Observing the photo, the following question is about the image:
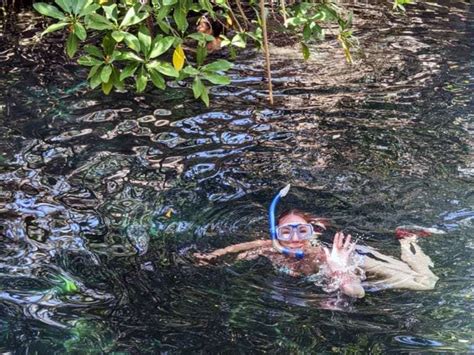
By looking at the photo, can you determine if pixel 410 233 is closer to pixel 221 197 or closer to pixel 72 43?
pixel 221 197

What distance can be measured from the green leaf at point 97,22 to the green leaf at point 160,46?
20 cm

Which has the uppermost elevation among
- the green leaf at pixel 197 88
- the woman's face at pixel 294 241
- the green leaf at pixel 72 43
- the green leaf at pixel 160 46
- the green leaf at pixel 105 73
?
the green leaf at pixel 72 43

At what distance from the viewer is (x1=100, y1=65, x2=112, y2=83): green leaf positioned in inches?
111

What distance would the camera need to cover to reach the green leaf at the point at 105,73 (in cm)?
281

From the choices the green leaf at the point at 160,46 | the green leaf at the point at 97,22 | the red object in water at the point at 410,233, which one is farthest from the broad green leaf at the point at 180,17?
the red object in water at the point at 410,233

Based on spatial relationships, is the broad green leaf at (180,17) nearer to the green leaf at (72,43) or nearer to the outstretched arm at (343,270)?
the green leaf at (72,43)

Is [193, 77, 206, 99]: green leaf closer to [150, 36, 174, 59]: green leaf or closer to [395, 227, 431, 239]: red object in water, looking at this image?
[150, 36, 174, 59]: green leaf

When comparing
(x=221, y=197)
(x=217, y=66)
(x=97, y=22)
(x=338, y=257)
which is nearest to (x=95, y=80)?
(x=97, y=22)

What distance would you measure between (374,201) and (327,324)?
1.53 m

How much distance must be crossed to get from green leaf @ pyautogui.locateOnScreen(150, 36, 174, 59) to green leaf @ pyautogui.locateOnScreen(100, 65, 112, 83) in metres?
0.20

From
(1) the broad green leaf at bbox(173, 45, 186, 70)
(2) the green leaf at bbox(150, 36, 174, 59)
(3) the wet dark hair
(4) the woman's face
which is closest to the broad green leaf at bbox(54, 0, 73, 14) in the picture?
(2) the green leaf at bbox(150, 36, 174, 59)

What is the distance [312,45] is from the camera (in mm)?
8391

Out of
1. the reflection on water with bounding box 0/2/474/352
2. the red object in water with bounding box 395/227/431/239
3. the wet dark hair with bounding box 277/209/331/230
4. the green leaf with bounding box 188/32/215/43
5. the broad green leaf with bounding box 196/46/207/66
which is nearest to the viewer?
the green leaf with bounding box 188/32/215/43

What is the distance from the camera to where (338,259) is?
12.2ft
